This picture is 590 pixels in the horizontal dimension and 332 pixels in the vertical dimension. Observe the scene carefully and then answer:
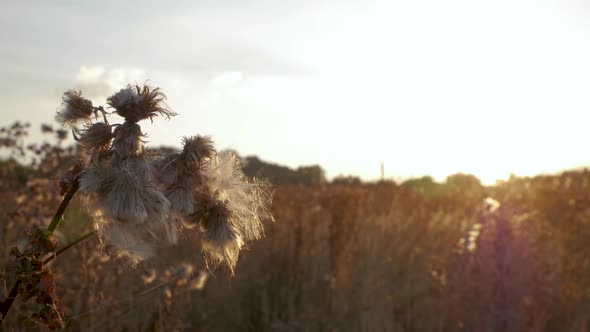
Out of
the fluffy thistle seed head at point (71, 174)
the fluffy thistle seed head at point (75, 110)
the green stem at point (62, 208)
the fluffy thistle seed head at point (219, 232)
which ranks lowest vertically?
the fluffy thistle seed head at point (219, 232)

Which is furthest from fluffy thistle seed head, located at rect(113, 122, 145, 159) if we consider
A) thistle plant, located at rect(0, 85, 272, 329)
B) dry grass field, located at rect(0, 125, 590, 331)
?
dry grass field, located at rect(0, 125, 590, 331)

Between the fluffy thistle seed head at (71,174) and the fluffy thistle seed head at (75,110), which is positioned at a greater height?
the fluffy thistle seed head at (75,110)

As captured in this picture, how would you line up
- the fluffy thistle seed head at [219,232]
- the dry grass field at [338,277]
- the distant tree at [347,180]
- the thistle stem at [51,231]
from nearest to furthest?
the thistle stem at [51,231]
the fluffy thistle seed head at [219,232]
the dry grass field at [338,277]
the distant tree at [347,180]

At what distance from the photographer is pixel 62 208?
1449 millimetres

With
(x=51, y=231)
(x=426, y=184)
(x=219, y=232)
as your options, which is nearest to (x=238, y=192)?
(x=219, y=232)

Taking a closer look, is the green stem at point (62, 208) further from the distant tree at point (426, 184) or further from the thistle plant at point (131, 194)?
the distant tree at point (426, 184)

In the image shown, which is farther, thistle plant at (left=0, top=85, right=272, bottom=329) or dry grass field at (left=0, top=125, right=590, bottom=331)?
dry grass field at (left=0, top=125, right=590, bottom=331)

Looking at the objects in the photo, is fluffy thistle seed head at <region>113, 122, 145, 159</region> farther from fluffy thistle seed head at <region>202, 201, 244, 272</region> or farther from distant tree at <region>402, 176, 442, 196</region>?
distant tree at <region>402, 176, 442, 196</region>

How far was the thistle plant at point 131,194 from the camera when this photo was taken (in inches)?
57.3

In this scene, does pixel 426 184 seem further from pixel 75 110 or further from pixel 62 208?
pixel 62 208

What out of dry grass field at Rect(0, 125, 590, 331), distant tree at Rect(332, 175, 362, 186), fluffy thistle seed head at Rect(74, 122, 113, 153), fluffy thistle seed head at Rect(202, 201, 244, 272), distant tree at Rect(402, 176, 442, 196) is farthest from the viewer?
distant tree at Rect(402, 176, 442, 196)

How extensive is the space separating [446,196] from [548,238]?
226 inches

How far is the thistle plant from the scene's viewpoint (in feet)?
4.78

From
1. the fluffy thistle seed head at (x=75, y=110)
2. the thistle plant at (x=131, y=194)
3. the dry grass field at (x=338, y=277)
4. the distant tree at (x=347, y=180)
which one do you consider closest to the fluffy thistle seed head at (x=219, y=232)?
the thistle plant at (x=131, y=194)
